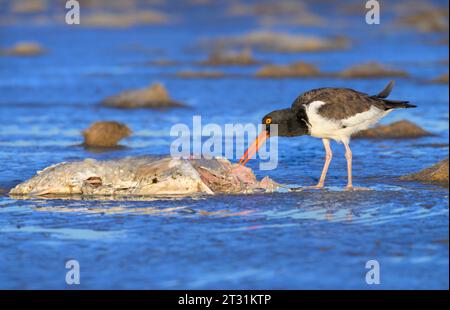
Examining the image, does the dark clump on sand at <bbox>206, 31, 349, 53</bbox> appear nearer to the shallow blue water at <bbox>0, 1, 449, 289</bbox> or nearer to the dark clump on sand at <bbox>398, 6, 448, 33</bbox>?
the dark clump on sand at <bbox>398, 6, 448, 33</bbox>

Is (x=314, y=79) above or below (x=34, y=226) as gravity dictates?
above

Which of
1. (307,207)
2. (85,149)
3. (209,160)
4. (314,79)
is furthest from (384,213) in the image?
(314,79)

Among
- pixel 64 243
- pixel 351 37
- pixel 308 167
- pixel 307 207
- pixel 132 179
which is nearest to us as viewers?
pixel 64 243

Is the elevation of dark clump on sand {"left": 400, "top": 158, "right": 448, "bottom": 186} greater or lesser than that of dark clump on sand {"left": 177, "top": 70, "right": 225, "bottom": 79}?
lesser

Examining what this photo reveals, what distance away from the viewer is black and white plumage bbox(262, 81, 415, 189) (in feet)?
34.4

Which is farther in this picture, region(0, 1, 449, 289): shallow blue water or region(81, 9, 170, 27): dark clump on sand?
region(81, 9, 170, 27): dark clump on sand

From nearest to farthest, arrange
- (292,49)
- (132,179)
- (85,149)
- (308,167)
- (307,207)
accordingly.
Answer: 1. (307,207)
2. (132,179)
3. (308,167)
4. (85,149)
5. (292,49)

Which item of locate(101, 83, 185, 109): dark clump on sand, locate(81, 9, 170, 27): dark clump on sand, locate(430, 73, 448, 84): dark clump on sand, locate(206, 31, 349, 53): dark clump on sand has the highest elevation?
locate(81, 9, 170, 27): dark clump on sand

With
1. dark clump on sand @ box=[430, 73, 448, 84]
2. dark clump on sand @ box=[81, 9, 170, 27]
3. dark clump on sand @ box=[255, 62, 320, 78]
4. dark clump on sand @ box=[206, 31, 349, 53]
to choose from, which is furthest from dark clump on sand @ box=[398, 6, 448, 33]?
dark clump on sand @ box=[430, 73, 448, 84]

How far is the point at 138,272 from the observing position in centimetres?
700

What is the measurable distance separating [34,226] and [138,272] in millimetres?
1856

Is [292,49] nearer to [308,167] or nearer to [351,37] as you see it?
[351,37]

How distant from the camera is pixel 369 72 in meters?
22.3

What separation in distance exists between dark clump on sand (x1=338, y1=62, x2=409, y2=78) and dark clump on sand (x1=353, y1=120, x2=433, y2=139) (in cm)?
776
